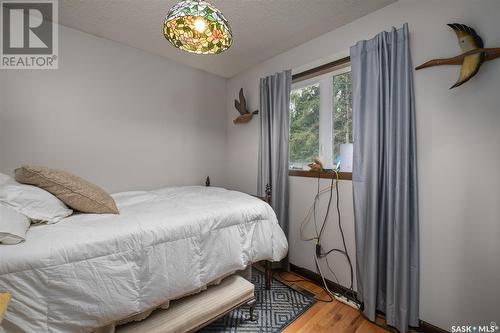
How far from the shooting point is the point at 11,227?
0.98 meters

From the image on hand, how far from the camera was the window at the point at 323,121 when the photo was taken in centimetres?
212

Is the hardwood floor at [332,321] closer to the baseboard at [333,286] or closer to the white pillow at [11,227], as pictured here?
the baseboard at [333,286]

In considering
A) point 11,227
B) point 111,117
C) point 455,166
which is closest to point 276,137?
point 455,166

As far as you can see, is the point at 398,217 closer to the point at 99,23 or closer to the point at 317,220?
the point at 317,220

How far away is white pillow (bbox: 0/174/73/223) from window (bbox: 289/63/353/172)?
82.2 inches

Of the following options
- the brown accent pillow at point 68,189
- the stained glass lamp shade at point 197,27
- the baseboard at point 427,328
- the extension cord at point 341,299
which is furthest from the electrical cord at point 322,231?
the brown accent pillow at point 68,189

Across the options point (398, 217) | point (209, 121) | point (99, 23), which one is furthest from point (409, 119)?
point (99, 23)

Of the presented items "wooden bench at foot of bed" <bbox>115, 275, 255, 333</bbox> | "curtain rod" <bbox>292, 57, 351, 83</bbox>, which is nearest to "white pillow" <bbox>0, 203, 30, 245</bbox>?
"wooden bench at foot of bed" <bbox>115, 275, 255, 333</bbox>

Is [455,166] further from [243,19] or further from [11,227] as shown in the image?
[11,227]

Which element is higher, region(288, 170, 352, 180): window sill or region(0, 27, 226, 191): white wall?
region(0, 27, 226, 191): white wall

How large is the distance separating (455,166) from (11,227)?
2.47 m

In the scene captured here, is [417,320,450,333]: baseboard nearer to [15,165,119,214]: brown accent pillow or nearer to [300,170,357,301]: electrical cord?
[300,170,357,301]: electrical cord

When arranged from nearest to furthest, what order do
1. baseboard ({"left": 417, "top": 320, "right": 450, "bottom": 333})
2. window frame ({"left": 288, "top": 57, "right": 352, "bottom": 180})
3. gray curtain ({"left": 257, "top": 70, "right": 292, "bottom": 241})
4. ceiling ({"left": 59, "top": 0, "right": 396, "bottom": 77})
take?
baseboard ({"left": 417, "top": 320, "right": 450, "bottom": 333}) < ceiling ({"left": 59, "top": 0, "right": 396, "bottom": 77}) < window frame ({"left": 288, "top": 57, "right": 352, "bottom": 180}) < gray curtain ({"left": 257, "top": 70, "right": 292, "bottom": 241})

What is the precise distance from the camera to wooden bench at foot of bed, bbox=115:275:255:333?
1235 millimetres
